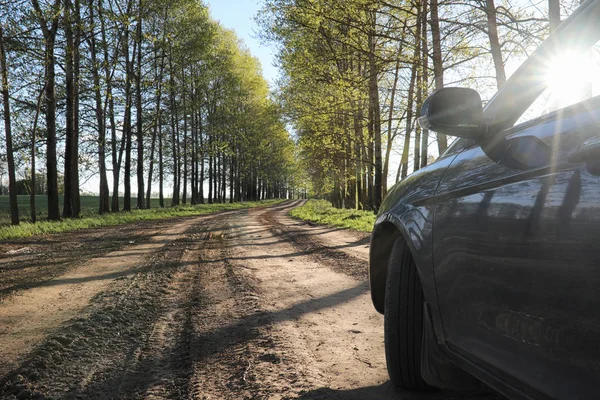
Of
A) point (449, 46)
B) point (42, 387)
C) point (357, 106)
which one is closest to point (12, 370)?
point (42, 387)

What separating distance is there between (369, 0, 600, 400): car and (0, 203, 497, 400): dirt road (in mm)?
556

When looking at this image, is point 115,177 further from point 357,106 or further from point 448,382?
point 448,382

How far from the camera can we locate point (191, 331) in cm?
324

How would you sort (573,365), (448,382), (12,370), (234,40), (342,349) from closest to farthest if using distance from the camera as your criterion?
(573,365) < (448,382) < (12,370) < (342,349) < (234,40)

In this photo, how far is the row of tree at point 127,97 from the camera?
42.8 ft

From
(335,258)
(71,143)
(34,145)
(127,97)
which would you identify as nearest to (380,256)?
(335,258)

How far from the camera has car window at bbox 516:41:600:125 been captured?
157 cm

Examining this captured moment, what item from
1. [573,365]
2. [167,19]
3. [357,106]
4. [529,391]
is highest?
[167,19]

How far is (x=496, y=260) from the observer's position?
1374 mm

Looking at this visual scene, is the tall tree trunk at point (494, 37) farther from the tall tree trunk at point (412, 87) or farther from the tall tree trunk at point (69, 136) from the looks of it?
the tall tree trunk at point (69, 136)

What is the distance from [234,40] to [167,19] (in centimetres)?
1208

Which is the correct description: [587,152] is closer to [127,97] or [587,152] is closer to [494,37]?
[494,37]

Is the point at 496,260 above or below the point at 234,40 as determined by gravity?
below

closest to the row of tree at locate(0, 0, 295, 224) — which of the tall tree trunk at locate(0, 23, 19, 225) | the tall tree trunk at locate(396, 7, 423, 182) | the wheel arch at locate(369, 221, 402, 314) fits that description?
the tall tree trunk at locate(0, 23, 19, 225)
